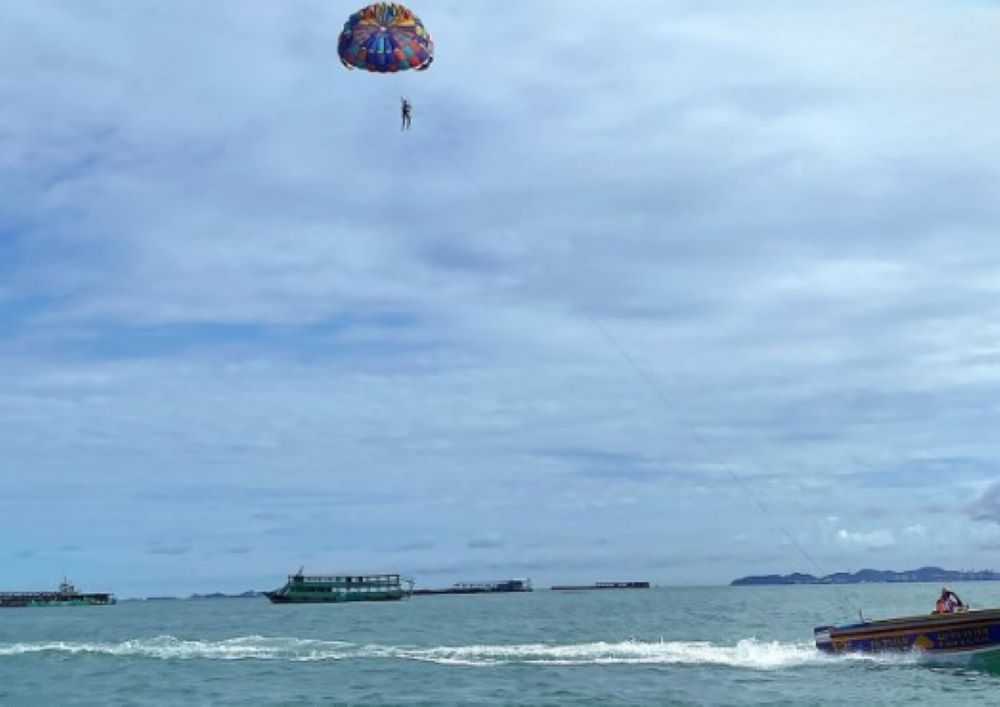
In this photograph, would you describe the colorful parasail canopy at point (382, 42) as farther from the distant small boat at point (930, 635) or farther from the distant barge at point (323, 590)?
the distant barge at point (323, 590)

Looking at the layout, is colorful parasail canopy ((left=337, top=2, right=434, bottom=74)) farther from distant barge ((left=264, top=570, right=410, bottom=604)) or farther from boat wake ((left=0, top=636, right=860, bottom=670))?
distant barge ((left=264, top=570, right=410, bottom=604))

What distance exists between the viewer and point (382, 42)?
34.8m

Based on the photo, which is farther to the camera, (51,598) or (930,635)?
(51,598)

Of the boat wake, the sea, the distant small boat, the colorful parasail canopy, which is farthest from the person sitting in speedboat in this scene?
the colorful parasail canopy

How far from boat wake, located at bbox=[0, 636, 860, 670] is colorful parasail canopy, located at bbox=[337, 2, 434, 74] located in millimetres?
22072

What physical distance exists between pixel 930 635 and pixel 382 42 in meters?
27.2

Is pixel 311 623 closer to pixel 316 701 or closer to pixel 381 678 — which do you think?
pixel 381 678

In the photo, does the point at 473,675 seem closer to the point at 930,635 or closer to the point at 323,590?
the point at 930,635

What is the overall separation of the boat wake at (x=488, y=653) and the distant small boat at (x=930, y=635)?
5.34 feet

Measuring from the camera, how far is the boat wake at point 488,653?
41.7 metres

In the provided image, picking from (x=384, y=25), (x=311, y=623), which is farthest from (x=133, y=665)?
(x=311, y=623)

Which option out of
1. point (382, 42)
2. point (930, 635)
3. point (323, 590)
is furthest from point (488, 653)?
point (323, 590)

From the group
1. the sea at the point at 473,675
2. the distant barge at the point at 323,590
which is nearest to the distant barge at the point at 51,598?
the distant barge at the point at 323,590

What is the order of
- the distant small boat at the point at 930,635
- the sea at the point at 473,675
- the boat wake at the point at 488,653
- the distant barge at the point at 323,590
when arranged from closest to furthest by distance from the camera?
the sea at the point at 473,675
the distant small boat at the point at 930,635
the boat wake at the point at 488,653
the distant barge at the point at 323,590
